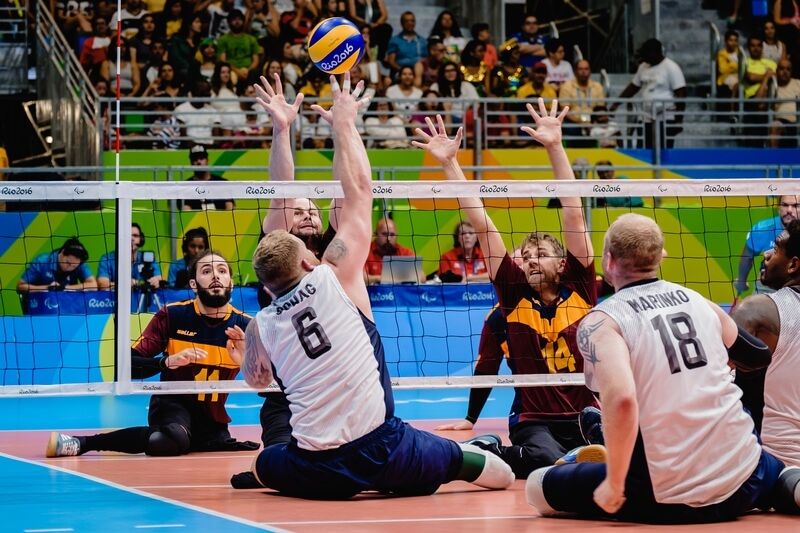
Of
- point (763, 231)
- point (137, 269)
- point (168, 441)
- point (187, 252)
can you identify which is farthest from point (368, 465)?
point (137, 269)

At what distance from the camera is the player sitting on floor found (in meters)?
7.36

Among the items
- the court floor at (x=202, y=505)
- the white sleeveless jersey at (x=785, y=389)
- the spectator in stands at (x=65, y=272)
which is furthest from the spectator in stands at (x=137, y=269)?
the white sleeveless jersey at (x=785, y=389)

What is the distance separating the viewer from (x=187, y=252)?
12.5m

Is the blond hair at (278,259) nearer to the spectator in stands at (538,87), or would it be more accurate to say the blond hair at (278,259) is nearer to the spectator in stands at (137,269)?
the spectator in stands at (137,269)

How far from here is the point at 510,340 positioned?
7812 mm

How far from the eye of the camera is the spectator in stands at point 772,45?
65.7 feet

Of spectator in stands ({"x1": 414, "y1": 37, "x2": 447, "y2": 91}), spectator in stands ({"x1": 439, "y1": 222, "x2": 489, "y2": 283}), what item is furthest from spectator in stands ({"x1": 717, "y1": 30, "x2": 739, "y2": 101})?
spectator in stands ({"x1": 439, "y1": 222, "x2": 489, "y2": 283})

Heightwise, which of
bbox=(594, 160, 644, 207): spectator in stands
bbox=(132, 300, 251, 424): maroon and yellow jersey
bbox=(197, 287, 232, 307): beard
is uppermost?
bbox=(594, 160, 644, 207): spectator in stands

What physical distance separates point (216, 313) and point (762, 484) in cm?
427

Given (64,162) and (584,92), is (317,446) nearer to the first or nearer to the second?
(64,162)

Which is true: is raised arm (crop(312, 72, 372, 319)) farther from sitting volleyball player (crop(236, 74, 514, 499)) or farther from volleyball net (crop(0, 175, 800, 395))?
volleyball net (crop(0, 175, 800, 395))

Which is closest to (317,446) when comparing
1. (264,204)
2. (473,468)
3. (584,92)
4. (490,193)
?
(473,468)

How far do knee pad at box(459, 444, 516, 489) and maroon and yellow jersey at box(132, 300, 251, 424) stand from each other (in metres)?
2.47

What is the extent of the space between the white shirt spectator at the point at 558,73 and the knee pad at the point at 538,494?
14299 millimetres
